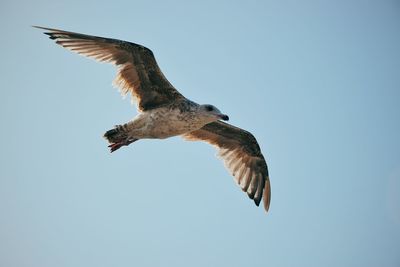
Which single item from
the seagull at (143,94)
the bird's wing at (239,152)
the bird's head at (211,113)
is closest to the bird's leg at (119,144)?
the seagull at (143,94)

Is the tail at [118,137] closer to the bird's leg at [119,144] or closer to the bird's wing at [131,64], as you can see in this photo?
the bird's leg at [119,144]

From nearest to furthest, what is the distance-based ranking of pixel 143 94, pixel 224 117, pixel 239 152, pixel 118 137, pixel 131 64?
pixel 224 117 → pixel 131 64 → pixel 118 137 → pixel 143 94 → pixel 239 152

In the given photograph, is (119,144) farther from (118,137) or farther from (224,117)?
(224,117)

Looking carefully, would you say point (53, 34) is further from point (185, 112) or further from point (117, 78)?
point (185, 112)

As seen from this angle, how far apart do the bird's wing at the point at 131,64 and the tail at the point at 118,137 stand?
0.54 meters

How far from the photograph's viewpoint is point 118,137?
7.55m

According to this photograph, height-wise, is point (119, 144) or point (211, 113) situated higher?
point (211, 113)

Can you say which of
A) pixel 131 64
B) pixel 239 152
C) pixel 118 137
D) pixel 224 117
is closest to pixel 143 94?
pixel 131 64

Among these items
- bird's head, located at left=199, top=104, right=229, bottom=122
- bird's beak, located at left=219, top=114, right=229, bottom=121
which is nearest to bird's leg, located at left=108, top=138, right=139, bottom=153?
bird's head, located at left=199, top=104, right=229, bottom=122

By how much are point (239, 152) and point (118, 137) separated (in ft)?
Result: 8.86

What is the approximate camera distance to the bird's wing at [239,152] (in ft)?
29.3

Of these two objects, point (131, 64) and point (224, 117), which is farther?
point (131, 64)

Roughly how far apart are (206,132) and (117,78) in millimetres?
2322

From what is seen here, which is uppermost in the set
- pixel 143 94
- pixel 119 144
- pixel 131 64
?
pixel 131 64
